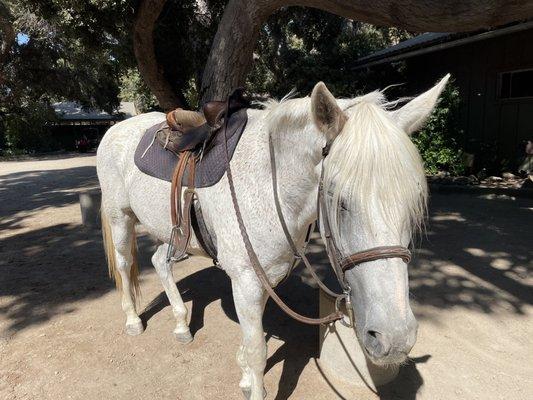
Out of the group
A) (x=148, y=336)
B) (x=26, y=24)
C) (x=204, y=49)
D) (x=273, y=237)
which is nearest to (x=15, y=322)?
(x=148, y=336)

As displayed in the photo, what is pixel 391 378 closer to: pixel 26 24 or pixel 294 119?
pixel 294 119

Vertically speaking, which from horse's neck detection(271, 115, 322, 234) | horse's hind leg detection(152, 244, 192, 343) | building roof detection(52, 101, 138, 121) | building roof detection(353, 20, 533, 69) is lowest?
horse's hind leg detection(152, 244, 192, 343)

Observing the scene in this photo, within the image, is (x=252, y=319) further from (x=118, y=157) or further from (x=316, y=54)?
(x=316, y=54)

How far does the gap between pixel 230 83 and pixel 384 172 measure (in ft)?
12.7

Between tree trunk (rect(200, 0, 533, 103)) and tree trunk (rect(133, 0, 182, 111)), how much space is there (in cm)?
170

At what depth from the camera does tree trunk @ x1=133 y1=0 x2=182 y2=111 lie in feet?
19.3

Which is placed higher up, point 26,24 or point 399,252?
point 26,24

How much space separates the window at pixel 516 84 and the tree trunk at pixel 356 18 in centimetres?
723

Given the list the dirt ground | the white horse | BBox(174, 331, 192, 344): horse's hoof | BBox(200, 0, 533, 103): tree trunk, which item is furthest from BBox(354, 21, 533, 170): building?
BBox(174, 331, 192, 344): horse's hoof

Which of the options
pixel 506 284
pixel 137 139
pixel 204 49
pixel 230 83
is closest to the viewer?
pixel 137 139

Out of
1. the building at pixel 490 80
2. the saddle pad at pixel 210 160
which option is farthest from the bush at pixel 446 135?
the saddle pad at pixel 210 160

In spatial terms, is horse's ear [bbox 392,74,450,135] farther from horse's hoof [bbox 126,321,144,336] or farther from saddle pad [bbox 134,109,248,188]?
horse's hoof [bbox 126,321,144,336]

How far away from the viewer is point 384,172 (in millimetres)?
1372

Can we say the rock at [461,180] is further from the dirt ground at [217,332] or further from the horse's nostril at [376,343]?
the horse's nostril at [376,343]
